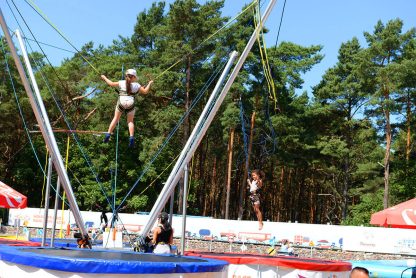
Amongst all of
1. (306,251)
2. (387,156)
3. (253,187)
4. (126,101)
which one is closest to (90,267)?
(126,101)

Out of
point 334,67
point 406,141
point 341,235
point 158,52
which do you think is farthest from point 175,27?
point 341,235

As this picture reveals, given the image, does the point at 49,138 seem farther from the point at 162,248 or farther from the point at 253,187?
the point at 253,187

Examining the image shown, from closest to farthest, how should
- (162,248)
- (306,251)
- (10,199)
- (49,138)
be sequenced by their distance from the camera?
(162,248), (49,138), (10,199), (306,251)

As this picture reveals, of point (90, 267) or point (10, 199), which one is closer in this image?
point (90, 267)

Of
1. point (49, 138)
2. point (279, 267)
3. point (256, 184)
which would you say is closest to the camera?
point (49, 138)

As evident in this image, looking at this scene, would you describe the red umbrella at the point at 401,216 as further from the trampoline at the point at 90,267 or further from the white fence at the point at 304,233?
the white fence at the point at 304,233

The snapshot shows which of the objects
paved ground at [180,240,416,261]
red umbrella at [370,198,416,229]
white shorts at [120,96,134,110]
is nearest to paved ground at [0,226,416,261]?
paved ground at [180,240,416,261]

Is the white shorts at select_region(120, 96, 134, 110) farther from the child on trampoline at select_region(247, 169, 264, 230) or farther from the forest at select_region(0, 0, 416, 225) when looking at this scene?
the forest at select_region(0, 0, 416, 225)

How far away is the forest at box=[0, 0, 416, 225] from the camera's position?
109 feet

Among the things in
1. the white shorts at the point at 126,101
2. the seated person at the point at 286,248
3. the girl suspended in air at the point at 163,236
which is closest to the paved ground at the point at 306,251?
the seated person at the point at 286,248

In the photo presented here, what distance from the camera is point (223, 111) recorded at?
35.8 m

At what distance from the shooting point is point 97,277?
222 inches

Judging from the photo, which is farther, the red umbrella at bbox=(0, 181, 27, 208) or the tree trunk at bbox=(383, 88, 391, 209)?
the tree trunk at bbox=(383, 88, 391, 209)

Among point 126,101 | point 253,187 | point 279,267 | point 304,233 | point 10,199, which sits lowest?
point 279,267
